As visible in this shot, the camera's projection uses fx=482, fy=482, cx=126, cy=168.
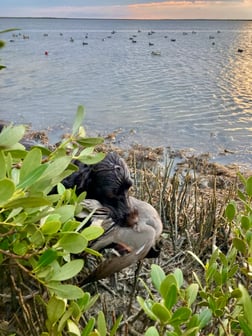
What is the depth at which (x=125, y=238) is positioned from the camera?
81.6 inches

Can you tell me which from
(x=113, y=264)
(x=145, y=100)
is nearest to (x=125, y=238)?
(x=113, y=264)

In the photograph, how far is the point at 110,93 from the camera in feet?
50.9

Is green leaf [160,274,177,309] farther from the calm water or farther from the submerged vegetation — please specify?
the calm water

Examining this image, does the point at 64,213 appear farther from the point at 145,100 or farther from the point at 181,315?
the point at 145,100

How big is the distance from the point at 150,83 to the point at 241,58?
1253 cm

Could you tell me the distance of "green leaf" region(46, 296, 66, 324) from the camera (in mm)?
899

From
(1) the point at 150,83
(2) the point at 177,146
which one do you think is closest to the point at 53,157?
(2) the point at 177,146

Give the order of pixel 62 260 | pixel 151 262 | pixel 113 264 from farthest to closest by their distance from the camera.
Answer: pixel 151 262, pixel 113 264, pixel 62 260

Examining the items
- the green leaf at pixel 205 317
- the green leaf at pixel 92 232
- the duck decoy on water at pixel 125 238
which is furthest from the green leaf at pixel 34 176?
the duck decoy on water at pixel 125 238

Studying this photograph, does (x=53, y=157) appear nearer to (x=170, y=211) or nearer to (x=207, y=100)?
(x=170, y=211)

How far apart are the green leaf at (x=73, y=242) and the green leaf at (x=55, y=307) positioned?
3.8 inches

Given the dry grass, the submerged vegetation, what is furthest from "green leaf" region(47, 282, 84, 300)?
the dry grass

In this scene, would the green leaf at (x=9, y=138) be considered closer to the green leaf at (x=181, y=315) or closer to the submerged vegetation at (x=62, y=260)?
the submerged vegetation at (x=62, y=260)

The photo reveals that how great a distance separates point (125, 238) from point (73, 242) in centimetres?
116
